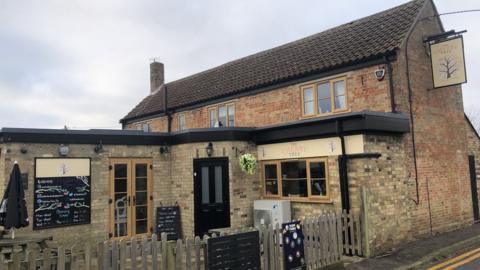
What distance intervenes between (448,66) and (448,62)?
121 mm

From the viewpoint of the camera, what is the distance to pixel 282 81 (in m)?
14.2

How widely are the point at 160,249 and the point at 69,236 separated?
18.9 ft

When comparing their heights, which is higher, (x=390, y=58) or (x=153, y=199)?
(x=390, y=58)

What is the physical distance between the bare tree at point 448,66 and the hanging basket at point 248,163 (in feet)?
21.2

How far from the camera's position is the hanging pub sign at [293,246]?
7.25m

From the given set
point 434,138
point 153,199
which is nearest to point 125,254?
point 153,199

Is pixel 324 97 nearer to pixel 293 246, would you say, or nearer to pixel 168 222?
A: pixel 168 222

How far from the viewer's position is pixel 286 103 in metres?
14.1

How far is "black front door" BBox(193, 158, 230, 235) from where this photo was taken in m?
11.9

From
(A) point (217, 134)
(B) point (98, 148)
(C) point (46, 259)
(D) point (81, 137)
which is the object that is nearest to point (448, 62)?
(A) point (217, 134)

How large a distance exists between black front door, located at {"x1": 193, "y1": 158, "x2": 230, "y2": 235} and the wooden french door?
1.64 m

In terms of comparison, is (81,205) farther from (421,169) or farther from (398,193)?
(421,169)

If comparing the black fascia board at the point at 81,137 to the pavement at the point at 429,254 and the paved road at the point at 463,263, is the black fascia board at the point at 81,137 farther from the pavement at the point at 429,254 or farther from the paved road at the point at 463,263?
the paved road at the point at 463,263

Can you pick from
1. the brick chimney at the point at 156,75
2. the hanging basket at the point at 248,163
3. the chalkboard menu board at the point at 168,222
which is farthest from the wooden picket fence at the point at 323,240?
the brick chimney at the point at 156,75
